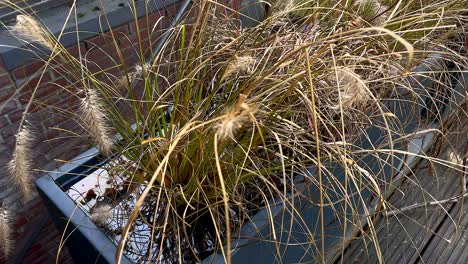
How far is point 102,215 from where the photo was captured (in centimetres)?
105

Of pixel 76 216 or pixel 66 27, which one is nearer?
pixel 76 216

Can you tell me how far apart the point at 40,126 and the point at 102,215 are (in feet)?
2.31

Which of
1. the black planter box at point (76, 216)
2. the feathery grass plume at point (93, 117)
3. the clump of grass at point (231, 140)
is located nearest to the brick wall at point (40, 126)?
the black planter box at point (76, 216)

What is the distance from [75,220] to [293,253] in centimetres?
57

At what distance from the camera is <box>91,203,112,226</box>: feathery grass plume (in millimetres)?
1053

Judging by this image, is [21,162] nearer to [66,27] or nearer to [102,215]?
[102,215]

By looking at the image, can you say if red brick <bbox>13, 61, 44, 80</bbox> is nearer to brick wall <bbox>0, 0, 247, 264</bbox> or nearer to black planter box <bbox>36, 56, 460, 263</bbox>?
brick wall <bbox>0, 0, 247, 264</bbox>

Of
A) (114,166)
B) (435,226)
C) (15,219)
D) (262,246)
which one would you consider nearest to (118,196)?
(114,166)

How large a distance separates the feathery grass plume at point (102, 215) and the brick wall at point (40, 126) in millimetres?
423

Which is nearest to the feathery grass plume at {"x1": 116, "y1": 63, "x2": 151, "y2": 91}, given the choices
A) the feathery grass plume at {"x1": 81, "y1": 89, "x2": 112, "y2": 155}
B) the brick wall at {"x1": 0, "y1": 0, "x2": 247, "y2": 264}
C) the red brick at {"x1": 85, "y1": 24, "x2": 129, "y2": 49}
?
the feathery grass plume at {"x1": 81, "y1": 89, "x2": 112, "y2": 155}

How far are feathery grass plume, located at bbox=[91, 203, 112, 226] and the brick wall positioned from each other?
1.39 ft

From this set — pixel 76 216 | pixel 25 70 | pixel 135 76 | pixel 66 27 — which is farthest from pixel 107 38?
pixel 76 216

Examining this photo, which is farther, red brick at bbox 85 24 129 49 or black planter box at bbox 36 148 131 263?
red brick at bbox 85 24 129 49

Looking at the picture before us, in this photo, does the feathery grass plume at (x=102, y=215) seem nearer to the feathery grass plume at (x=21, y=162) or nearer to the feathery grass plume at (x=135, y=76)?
the feathery grass plume at (x=21, y=162)
